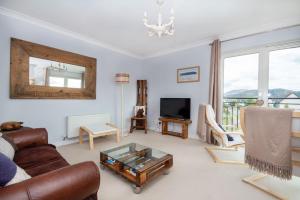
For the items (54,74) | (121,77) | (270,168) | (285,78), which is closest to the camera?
(270,168)

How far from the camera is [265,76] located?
2861 millimetres

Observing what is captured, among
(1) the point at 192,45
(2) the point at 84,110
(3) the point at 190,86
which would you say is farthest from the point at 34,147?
(1) the point at 192,45

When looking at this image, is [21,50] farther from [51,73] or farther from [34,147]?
[34,147]

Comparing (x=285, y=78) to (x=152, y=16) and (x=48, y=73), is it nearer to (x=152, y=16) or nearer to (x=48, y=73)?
(x=152, y=16)

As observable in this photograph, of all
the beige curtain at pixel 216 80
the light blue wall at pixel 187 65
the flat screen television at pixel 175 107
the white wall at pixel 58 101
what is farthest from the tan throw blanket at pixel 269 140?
the white wall at pixel 58 101

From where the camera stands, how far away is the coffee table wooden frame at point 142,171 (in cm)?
161

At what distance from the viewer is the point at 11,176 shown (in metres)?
0.81

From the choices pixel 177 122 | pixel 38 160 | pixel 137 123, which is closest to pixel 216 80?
pixel 177 122

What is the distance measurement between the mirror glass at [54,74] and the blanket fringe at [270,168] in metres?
3.51

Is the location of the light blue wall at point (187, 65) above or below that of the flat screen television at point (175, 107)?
above

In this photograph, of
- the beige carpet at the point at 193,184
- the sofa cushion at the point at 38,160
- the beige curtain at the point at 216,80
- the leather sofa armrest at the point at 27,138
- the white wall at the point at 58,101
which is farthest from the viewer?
the beige curtain at the point at 216,80

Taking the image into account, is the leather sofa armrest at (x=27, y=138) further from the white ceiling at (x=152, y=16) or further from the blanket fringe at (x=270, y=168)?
the blanket fringe at (x=270, y=168)

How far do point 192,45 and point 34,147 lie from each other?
12.6 feet

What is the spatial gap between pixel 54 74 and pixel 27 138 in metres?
1.59
